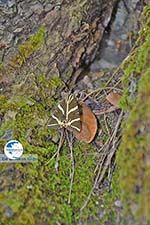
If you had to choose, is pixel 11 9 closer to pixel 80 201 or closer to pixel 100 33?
pixel 100 33

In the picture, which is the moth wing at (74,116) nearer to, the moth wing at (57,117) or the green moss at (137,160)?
the moth wing at (57,117)

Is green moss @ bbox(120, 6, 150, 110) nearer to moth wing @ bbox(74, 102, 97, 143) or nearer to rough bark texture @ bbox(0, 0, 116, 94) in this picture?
moth wing @ bbox(74, 102, 97, 143)

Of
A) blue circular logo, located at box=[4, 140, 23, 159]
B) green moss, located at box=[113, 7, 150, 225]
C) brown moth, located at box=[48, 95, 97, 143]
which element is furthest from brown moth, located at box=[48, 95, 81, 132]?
green moss, located at box=[113, 7, 150, 225]

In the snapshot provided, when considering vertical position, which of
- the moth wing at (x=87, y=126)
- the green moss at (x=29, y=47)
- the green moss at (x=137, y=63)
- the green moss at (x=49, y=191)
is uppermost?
the green moss at (x=29, y=47)

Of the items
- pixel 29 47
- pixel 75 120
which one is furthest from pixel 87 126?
pixel 29 47

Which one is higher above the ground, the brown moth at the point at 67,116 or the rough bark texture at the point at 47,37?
the rough bark texture at the point at 47,37

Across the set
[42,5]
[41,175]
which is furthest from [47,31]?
[41,175]

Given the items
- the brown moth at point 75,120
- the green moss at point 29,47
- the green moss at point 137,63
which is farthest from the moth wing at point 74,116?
the green moss at point 29,47
